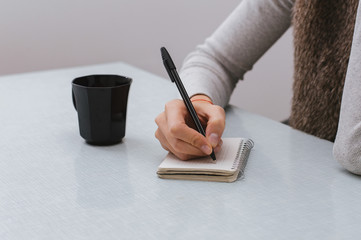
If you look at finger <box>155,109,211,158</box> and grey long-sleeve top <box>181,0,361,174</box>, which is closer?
finger <box>155,109,211,158</box>

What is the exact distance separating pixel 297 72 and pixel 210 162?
1.44 feet

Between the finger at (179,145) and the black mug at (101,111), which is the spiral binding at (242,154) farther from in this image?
the black mug at (101,111)

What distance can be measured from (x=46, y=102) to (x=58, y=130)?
8.3 inches

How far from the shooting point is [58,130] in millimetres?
1007

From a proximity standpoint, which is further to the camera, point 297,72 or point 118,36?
point 118,36

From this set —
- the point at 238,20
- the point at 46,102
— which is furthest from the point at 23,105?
the point at 238,20

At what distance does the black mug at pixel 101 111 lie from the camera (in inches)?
35.1

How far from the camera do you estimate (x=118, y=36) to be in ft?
8.57

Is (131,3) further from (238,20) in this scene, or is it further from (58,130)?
(58,130)

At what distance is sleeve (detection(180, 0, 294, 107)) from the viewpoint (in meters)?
1.21

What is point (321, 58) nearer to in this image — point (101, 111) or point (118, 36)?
point (101, 111)

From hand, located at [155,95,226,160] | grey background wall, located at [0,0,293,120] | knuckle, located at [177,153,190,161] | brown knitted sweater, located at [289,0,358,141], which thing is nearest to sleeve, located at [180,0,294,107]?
brown knitted sweater, located at [289,0,358,141]

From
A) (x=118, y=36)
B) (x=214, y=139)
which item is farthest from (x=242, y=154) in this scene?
(x=118, y=36)

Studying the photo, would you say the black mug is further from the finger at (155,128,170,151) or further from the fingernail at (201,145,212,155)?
the fingernail at (201,145,212,155)
